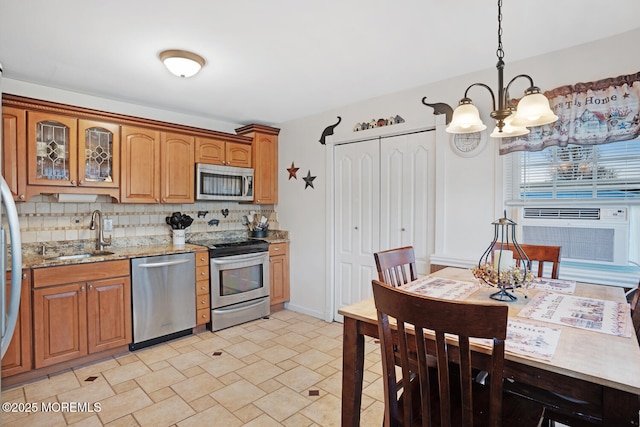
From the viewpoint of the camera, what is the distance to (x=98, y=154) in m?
3.12

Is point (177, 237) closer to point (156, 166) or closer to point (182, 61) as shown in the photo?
point (156, 166)

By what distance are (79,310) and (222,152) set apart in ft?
7.01

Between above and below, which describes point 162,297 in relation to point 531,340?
below

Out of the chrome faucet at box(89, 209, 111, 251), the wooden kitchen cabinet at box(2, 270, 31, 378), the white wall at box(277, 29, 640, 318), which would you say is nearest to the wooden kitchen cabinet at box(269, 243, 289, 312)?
the white wall at box(277, 29, 640, 318)

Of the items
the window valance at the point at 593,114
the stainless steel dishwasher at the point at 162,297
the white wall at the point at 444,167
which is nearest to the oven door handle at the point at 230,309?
the stainless steel dishwasher at the point at 162,297

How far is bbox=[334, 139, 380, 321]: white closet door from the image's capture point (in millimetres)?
3557

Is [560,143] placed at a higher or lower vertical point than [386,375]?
higher

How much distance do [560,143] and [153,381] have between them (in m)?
3.47

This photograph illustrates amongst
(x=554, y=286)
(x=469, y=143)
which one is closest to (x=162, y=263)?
(x=469, y=143)

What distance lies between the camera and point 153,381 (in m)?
2.54

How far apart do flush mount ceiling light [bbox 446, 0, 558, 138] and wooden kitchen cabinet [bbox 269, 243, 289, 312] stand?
112 inches

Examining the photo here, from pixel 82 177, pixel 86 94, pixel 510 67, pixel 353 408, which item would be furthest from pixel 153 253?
pixel 510 67

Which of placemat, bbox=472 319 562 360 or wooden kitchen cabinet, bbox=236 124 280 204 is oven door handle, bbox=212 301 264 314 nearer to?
wooden kitchen cabinet, bbox=236 124 280 204

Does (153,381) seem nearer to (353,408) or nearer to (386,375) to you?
(353,408)
